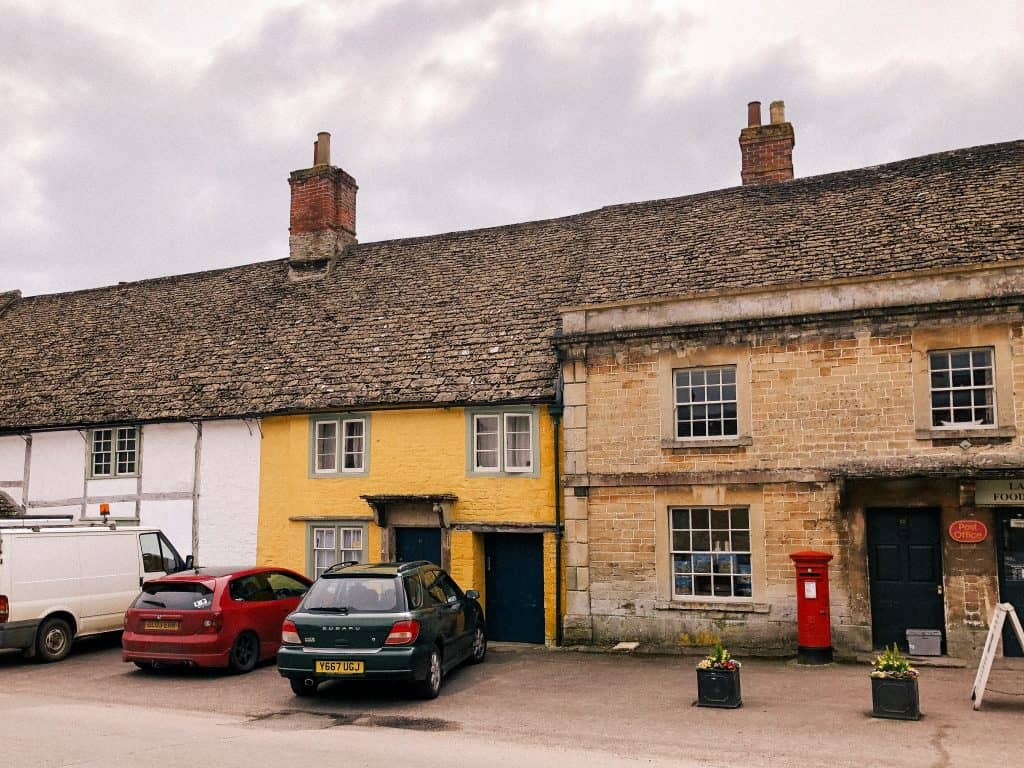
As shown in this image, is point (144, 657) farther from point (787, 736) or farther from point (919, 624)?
point (919, 624)

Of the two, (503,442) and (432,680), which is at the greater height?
(503,442)

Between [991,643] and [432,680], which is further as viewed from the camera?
[432,680]

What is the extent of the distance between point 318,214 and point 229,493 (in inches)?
319

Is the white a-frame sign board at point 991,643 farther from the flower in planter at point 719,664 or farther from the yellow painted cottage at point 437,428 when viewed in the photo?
the yellow painted cottage at point 437,428

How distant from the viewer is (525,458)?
16.9 metres

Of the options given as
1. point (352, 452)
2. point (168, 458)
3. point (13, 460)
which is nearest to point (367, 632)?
point (352, 452)

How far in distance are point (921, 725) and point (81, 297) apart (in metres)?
25.0

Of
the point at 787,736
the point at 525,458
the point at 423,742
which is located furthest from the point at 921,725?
the point at 525,458

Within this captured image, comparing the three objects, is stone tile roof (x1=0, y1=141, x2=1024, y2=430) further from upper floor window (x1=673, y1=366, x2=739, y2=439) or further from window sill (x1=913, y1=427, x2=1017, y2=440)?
window sill (x1=913, y1=427, x2=1017, y2=440)

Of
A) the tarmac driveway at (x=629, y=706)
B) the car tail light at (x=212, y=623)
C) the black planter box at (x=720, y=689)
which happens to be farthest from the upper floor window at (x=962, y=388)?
the car tail light at (x=212, y=623)

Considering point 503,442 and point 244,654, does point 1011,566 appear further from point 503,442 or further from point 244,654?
point 244,654

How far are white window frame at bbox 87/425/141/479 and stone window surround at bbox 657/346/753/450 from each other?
1223cm

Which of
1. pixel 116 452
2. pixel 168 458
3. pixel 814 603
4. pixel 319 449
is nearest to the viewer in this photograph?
pixel 814 603

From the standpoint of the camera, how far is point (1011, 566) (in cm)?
1344
